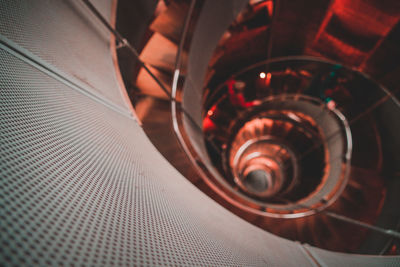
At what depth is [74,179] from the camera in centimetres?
66

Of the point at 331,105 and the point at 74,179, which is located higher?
the point at 331,105

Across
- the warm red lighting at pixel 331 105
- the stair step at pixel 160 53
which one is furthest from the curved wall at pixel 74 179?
the warm red lighting at pixel 331 105

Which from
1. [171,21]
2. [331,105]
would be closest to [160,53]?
[171,21]

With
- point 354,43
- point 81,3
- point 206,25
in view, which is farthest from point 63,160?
point 354,43

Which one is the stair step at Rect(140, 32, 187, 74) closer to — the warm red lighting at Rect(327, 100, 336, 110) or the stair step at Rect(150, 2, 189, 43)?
the stair step at Rect(150, 2, 189, 43)

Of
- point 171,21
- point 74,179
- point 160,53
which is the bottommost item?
point 74,179

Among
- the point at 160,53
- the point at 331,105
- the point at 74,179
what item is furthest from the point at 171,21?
the point at 331,105

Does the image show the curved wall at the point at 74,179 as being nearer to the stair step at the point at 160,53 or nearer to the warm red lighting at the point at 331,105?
the stair step at the point at 160,53

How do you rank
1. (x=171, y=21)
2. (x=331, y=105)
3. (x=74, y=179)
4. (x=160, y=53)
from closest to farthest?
(x=74, y=179) → (x=171, y=21) → (x=160, y=53) → (x=331, y=105)

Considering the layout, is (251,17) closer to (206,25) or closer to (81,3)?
(206,25)

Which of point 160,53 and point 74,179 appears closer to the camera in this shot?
point 74,179

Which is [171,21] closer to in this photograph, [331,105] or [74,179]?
[74,179]

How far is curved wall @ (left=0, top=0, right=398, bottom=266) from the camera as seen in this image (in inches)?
17.9

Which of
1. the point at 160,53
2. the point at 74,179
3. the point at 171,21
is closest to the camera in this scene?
the point at 74,179
